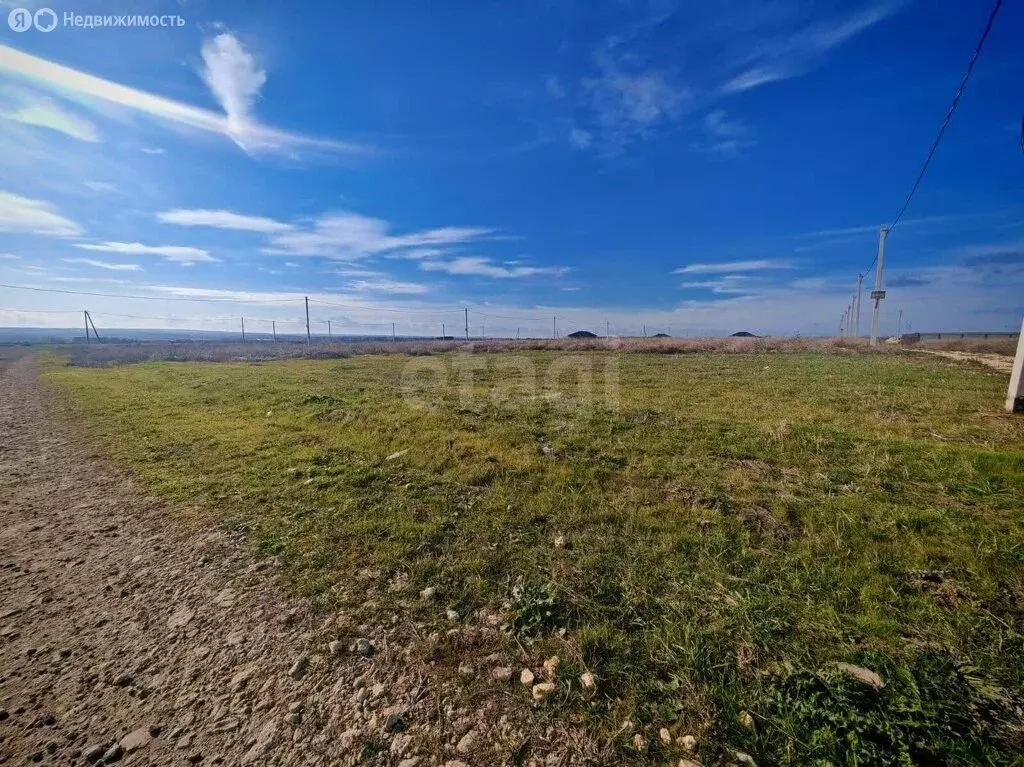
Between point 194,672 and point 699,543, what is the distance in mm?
4804

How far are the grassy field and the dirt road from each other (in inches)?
22.8

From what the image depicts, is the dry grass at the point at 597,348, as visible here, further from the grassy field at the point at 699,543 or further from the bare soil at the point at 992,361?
the grassy field at the point at 699,543

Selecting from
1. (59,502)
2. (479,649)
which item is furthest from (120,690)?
(59,502)

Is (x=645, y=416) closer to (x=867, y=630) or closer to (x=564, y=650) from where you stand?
(x=867, y=630)

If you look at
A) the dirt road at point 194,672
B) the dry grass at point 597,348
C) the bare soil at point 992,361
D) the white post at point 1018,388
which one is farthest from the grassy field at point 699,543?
the dry grass at point 597,348

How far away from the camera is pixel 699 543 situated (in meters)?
4.60

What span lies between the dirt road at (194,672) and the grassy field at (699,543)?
0.58 meters

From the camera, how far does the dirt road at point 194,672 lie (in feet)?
8.02

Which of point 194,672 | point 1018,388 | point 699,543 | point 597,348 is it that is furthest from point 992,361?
point 194,672

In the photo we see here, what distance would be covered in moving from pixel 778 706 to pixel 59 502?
921 cm

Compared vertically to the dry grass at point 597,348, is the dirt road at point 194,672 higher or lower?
lower

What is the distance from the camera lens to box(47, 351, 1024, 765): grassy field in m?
2.52

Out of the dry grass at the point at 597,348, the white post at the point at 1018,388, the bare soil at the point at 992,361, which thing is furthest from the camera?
the dry grass at the point at 597,348

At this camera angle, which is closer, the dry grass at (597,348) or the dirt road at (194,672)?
the dirt road at (194,672)
